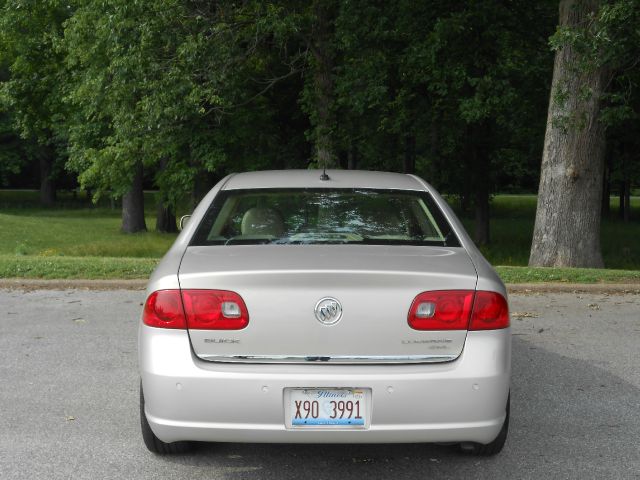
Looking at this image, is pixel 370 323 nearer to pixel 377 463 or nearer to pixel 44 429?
pixel 377 463

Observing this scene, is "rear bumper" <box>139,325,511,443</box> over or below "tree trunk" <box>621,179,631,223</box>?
over

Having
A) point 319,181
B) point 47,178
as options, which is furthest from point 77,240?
point 47,178

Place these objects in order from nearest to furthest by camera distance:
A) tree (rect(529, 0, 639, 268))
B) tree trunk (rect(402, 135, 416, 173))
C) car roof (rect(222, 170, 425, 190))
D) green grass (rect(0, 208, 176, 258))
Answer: car roof (rect(222, 170, 425, 190)) < tree (rect(529, 0, 639, 268)) < green grass (rect(0, 208, 176, 258)) < tree trunk (rect(402, 135, 416, 173))

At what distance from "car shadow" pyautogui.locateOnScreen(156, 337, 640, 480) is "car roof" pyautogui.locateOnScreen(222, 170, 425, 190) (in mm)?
1489

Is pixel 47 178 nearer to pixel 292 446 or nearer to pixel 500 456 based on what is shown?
pixel 292 446

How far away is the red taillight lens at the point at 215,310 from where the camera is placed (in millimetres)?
3832

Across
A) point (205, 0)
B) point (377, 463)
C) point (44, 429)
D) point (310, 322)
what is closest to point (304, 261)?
point (310, 322)

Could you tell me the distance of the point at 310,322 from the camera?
3.80 m

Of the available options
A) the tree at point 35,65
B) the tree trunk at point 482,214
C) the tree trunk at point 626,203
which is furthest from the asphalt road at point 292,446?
the tree trunk at point 626,203

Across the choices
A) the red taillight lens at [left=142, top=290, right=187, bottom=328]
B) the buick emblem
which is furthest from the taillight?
the red taillight lens at [left=142, top=290, right=187, bottom=328]

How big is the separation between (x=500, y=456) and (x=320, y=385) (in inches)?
55.5

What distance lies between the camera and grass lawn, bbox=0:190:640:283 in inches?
456

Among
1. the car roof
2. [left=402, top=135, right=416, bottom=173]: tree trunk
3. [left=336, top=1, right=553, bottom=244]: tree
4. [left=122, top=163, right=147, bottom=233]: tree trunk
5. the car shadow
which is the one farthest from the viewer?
[left=122, top=163, right=147, bottom=233]: tree trunk

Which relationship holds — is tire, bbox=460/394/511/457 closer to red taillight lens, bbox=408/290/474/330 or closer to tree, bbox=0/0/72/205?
red taillight lens, bbox=408/290/474/330
